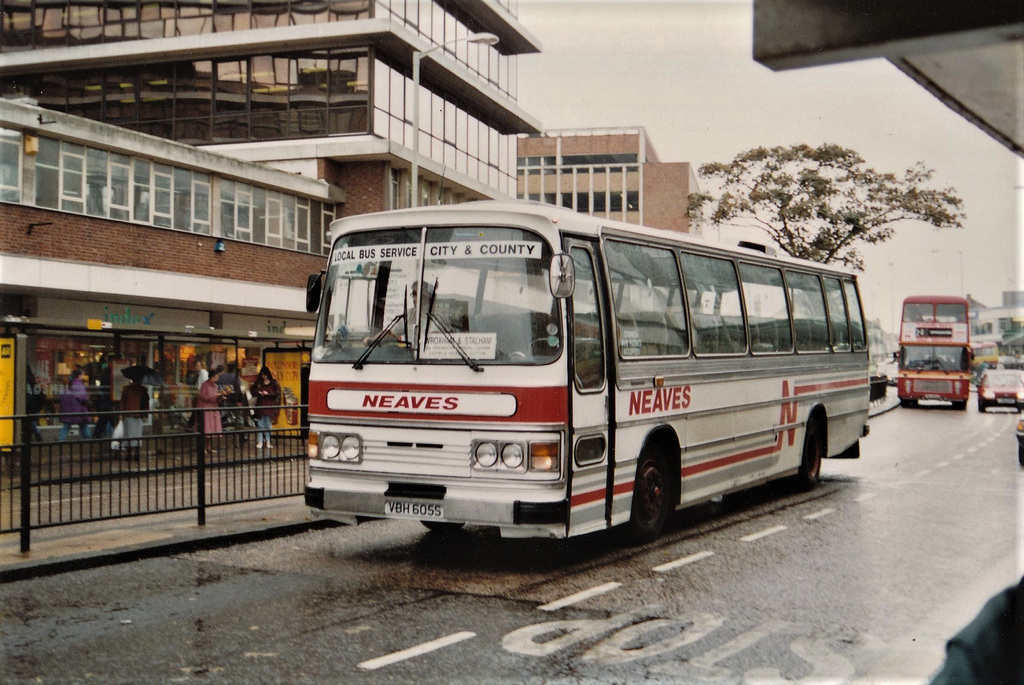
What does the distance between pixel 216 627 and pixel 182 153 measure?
23482 mm

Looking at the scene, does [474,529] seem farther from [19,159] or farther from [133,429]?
[19,159]

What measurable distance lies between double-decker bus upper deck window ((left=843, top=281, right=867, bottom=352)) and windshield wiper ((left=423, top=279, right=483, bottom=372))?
9.56 meters

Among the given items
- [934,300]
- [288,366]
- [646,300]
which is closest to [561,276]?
[646,300]

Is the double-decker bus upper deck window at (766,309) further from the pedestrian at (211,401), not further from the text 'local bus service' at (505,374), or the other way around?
the pedestrian at (211,401)

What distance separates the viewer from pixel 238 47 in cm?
3475

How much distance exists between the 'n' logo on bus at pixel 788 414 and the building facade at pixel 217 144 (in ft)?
42.0

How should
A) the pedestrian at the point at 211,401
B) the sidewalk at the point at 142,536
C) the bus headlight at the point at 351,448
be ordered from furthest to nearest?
the pedestrian at the point at 211,401 < the bus headlight at the point at 351,448 < the sidewalk at the point at 142,536

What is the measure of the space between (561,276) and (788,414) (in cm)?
625

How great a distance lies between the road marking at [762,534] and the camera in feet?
33.4

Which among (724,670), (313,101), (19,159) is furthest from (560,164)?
(724,670)

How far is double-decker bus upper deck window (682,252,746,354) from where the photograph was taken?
10969 mm

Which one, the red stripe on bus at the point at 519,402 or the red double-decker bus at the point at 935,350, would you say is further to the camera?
the red double-decker bus at the point at 935,350

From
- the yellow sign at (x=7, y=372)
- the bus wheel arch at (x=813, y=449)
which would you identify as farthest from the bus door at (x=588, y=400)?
the yellow sign at (x=7, y=372)

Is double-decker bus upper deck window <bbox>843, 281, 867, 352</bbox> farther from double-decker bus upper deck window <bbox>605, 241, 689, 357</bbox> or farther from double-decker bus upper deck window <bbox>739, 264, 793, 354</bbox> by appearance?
double-decker bus upper deck window <bbox>605, 241, 689, 357</bbox>
